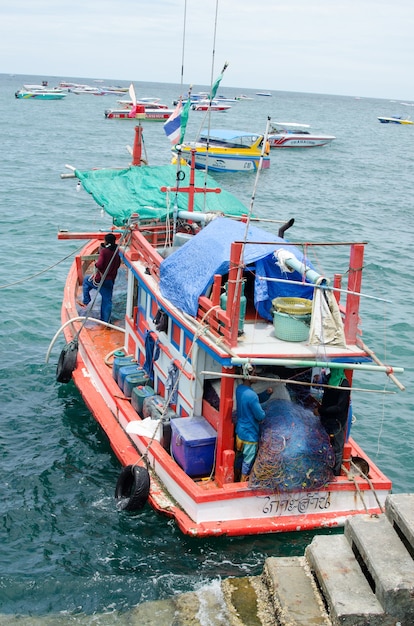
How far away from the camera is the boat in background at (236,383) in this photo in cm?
945

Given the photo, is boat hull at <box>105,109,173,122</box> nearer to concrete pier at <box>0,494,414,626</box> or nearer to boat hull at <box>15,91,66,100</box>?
boat hull at <box>15,91,66,100</box>

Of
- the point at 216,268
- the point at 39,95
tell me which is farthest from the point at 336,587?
the point at 39,95

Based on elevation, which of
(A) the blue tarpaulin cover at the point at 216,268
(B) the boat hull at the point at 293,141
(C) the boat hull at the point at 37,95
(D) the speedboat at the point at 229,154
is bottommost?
(C) the boat hull at the point at 37,95

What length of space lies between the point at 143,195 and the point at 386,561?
9841 mm

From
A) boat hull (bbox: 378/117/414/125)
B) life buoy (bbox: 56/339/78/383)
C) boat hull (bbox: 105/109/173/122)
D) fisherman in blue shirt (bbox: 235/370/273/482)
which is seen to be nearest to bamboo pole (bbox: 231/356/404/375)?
fisherman in blue shirt (bbox: 235/370/273/482)

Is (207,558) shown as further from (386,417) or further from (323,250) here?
(323,250)

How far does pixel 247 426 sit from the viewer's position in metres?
9.70

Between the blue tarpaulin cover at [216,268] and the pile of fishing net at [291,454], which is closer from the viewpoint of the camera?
the pile of fishing net at [291,454]

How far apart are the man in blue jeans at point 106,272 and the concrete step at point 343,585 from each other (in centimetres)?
760

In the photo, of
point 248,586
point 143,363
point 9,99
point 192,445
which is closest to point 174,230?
point 143,363

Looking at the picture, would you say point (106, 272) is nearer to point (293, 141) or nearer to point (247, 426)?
point (247, 426)

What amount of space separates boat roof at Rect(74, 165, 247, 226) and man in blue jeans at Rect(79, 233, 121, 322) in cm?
48

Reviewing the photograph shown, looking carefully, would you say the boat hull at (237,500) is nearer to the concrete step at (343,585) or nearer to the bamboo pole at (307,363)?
the bamboo pole at (307,363)

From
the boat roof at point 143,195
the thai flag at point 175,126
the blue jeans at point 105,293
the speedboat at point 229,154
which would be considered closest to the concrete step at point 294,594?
the boat roof at point 143,195
